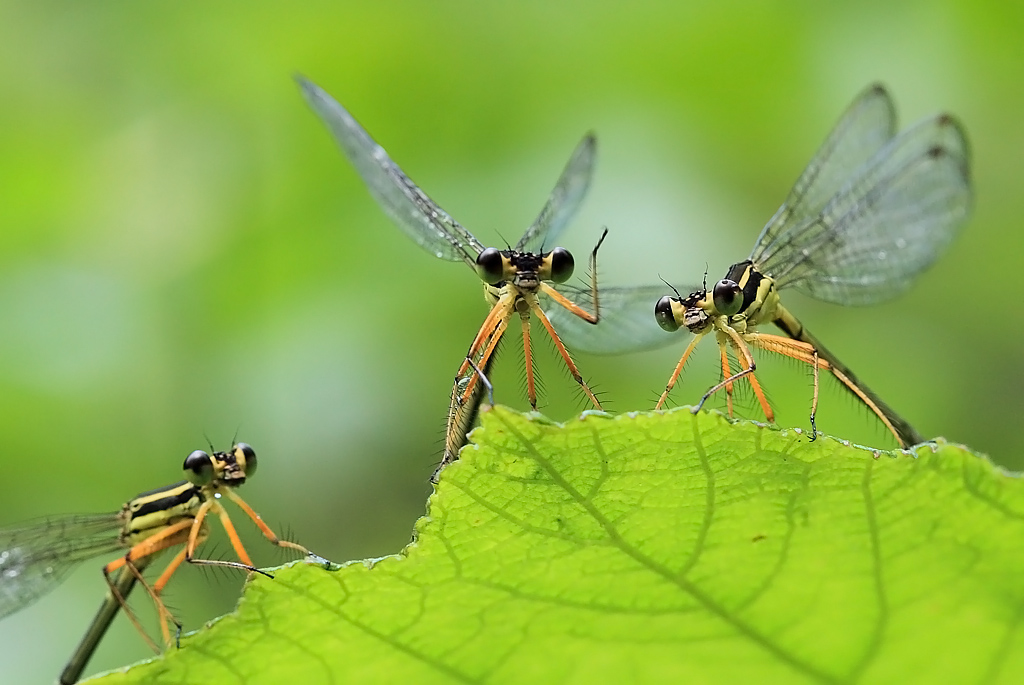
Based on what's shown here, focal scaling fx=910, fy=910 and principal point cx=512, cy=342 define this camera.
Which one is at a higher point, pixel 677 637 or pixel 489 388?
pixel 489 388

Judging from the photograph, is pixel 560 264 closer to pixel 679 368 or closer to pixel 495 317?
pixel 495 317

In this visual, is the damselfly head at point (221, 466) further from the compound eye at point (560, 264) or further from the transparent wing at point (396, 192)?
the compound eye at point (560, 264)

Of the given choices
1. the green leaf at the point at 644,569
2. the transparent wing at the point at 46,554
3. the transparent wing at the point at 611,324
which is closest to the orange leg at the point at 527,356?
the transparent wing at the point at 611,324

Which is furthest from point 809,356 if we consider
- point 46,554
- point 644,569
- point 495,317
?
point 46,554

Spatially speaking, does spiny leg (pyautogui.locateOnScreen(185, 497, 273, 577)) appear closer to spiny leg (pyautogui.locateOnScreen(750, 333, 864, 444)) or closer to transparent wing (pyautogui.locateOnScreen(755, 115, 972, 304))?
spiny leg (pyautogui.locateOnScreen(750, 333, 864, 444))

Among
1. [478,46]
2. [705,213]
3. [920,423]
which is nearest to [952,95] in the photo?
[705,213]

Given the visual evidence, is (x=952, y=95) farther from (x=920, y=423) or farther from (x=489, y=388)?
(x=489, y=388)

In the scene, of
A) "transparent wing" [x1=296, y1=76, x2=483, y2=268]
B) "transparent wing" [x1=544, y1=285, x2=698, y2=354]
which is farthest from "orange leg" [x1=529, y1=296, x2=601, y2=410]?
"transparent wing" [x1=296, y1=76, x2=483, y2=268]
